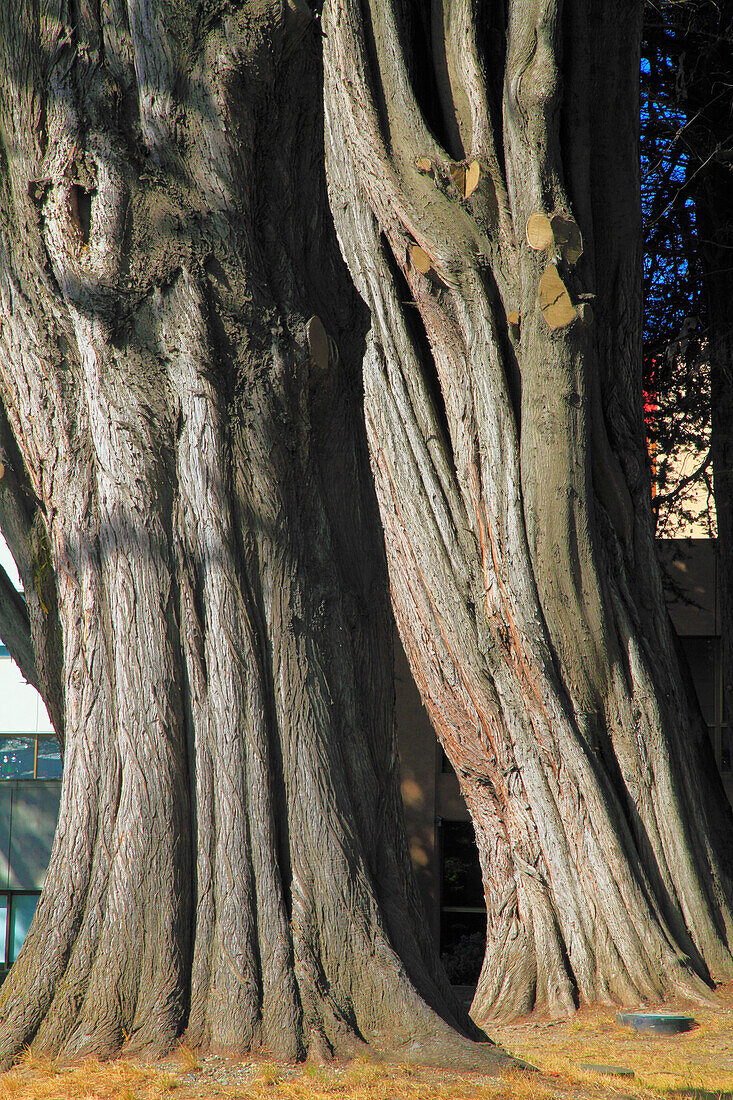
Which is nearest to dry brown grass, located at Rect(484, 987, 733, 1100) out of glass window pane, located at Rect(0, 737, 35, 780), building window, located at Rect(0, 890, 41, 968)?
building window, located at Rect(0, 890, 41, 968)

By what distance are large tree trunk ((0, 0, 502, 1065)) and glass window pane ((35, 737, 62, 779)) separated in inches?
531

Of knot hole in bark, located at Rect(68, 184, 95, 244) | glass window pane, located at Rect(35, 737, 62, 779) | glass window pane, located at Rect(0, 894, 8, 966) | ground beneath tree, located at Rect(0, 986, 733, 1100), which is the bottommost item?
glass window pane, located at Rect(0, 894, 8, 966)

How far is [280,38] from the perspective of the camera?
2805 millimetres

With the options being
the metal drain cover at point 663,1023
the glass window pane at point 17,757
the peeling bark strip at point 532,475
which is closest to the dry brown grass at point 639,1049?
the metal drain cover at point 663,1023

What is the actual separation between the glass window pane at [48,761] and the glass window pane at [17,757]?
13cm

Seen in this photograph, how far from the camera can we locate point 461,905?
12.4 metres

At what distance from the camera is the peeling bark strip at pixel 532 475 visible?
5.28 meters

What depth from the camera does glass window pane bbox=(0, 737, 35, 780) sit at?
1533 centimetres

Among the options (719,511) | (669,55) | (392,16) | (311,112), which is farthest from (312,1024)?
(669,55)

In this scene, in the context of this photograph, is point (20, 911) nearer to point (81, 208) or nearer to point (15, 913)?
point (15, 913)

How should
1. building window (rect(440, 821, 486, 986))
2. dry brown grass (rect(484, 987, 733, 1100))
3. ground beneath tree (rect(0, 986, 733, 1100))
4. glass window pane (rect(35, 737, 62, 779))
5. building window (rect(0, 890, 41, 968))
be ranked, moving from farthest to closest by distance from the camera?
glass window pane (rect(35, 737, 62, 779)) < building window (rect(0, 890, 41, 968)) < building window (rect(440, 821, 486, 986)) < dry brown grass (rect(484, 987, 733, 1100)) < ground beneath tree (rect(0, 986, 733, 1100))

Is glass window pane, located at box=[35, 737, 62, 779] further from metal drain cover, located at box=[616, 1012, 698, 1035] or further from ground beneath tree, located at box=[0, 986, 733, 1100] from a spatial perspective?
ground beneath tree, located at box=[0, 986, 733, 1100]

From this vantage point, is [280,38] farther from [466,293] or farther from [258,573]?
[466,293]

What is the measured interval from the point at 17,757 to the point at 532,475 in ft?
41.1
